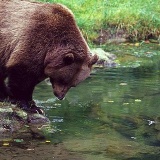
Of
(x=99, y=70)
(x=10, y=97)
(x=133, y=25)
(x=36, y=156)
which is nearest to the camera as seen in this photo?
(x=36, y=156)

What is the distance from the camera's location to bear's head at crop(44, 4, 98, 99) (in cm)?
690

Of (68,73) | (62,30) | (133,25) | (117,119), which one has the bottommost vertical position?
(133,25)

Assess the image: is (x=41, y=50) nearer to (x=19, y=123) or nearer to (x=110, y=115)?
(x=19, y=123)

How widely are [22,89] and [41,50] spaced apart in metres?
0.63

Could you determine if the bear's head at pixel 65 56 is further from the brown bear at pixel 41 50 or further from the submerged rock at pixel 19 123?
the submerged rock at pixel 19 123

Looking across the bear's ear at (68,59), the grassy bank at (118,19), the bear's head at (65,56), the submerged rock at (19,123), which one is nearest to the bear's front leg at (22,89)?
the submerged rock at (19,123)

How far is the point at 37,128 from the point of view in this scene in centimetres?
686

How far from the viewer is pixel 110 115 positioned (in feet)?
25.5

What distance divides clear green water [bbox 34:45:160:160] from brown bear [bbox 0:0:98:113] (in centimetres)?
64

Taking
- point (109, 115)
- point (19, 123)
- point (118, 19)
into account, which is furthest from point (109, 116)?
point (118, 19)

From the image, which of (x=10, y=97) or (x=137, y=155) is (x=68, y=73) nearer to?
(x=10, y=97)

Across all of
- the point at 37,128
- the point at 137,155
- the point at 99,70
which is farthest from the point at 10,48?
the point at 99,70

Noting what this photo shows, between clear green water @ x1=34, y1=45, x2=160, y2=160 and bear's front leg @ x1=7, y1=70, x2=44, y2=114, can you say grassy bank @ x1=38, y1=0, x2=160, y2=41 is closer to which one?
clear green water @ x1=34, y1=45, x2=160, y2=160

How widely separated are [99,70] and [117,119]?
4.47 m
